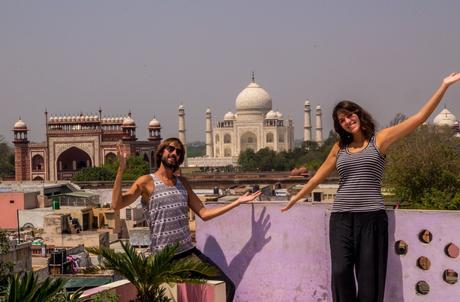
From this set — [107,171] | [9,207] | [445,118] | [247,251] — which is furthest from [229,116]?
[247,251]

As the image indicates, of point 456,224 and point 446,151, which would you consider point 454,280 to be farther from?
point 446,151

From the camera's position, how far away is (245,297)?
11.8 ft

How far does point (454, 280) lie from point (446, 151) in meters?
14.9

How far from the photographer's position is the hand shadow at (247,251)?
3.55 metres

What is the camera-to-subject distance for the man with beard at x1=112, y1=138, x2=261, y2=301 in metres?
3.27

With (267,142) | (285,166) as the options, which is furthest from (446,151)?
(267,142)

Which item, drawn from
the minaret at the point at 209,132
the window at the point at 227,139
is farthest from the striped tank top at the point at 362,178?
the minaret at the point at 209,132

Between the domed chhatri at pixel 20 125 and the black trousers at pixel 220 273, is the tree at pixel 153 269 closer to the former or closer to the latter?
the black trousers at pixel 220 273

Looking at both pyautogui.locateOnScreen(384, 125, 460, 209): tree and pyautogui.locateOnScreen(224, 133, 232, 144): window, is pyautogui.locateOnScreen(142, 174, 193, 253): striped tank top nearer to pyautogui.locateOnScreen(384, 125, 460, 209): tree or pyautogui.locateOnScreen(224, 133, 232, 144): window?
pyautogui.locateOnScreen(384, 125, 460, 209): tree

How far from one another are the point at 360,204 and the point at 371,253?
0.20 meters

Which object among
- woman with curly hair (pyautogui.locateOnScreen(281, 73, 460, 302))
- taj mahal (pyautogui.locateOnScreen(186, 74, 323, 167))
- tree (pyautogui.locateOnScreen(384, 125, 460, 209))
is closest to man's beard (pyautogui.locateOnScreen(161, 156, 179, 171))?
woman with curly hair (pyautogui.locateOnScreen(281, 73, 460, 302))

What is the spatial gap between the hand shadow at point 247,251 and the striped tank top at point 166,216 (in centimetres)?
36

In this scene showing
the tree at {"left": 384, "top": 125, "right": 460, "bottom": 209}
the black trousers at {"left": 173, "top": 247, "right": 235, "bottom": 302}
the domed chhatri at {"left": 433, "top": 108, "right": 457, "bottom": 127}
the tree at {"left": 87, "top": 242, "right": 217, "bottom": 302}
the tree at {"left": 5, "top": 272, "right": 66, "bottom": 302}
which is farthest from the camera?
the domed chhatri at {"left": 433, "top": 108, "right": 457, "bottom": 127}

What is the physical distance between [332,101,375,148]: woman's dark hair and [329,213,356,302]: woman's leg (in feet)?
1.03
